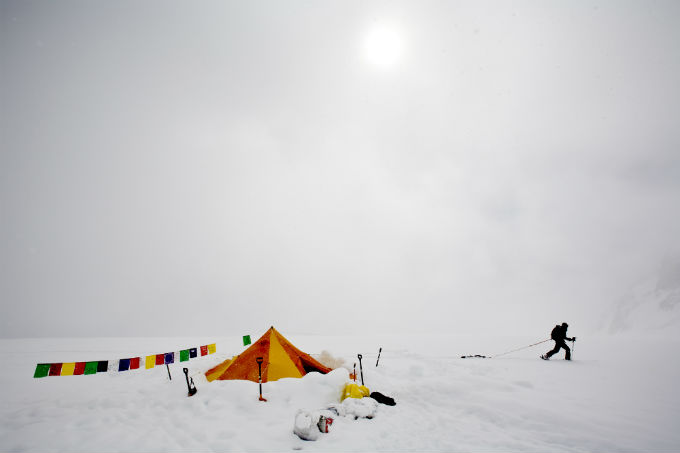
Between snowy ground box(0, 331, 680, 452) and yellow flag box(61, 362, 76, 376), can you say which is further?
yellow flag box(61, 362, 76, 376)

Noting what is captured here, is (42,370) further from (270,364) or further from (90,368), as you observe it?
(270,364)

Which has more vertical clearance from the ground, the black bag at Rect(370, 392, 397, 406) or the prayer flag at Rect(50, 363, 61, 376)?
the black bag at Rect(370, 392, 397, 406)

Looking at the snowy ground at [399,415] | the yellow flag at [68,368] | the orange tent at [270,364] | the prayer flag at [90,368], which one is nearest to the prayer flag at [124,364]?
the prayer flag at [90,368]

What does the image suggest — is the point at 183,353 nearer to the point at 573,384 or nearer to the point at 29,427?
the point at 29,427

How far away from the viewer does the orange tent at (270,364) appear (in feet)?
32.1

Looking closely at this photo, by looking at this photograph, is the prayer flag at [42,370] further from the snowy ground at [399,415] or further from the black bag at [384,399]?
the black bag at [384,399]

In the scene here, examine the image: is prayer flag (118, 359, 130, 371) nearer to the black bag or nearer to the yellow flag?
the yellow flag

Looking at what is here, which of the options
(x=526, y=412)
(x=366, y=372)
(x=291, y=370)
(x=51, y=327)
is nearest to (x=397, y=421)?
(x=526, y=412)

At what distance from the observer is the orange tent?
9.79 meters

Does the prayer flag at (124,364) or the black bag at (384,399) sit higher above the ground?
the black bag at (384,399)

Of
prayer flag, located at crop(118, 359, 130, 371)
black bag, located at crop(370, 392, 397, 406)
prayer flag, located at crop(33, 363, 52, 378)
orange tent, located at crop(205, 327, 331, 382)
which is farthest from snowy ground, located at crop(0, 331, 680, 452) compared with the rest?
orange tent, located at crop(205, 327, 331, 382)

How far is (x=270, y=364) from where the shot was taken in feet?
32.9

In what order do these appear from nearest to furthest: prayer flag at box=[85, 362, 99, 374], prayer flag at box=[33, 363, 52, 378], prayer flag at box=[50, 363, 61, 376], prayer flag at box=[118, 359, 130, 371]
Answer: prayer flag at box=[33, 363, 52, 378] < prayer flag at box=[50, 363, 61, 376] < prayer flag at box=[85, 362, 99, 374] < prayer flag at box=[118, 359, 130, 371]

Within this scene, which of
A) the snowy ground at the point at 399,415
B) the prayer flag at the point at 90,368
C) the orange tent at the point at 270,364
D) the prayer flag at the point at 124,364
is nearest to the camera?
the snowy ground at the point at 399,415
